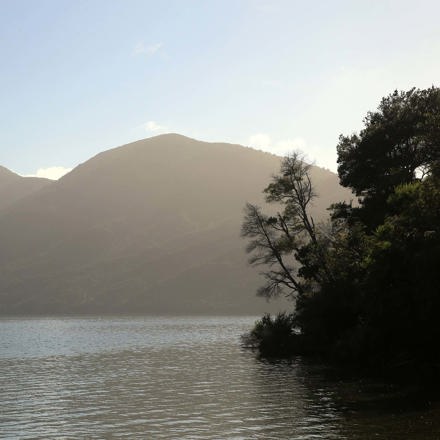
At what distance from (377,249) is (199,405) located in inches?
540

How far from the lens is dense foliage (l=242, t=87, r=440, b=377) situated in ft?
103

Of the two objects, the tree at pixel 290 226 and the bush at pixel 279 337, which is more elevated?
the tree at pixel 290 226

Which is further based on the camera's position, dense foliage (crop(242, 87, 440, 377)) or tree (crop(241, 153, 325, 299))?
tree (crop(241, 153, 325, 299))

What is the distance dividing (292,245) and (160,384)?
21.0 m

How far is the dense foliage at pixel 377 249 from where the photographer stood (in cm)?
3125

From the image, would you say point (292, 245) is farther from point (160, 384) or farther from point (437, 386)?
point (437, 386)

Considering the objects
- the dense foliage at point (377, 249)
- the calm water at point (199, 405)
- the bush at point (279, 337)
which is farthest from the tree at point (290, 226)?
the calm water at point (199, 405)

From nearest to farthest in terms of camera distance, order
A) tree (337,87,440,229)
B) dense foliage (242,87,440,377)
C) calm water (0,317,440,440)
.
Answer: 1. calm water (0,317,440,440)
2. dense foliage (242,87,440,377)
3. tree (337,87,440,229)

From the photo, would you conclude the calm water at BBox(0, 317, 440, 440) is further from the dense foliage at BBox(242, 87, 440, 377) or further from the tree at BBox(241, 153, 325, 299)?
the tree at BBox(241, 153, 325, 299)

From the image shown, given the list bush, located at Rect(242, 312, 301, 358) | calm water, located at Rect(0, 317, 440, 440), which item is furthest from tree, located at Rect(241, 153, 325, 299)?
calm water, located at Rect(0, 317, 440, 440)

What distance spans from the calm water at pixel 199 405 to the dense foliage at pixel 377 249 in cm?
411

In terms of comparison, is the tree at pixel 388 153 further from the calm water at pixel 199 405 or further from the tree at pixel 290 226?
the calm water at pixel 199 405

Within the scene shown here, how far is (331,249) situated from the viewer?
50250 mm

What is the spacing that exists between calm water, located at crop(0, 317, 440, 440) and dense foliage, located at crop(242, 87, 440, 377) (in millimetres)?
4106
